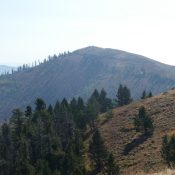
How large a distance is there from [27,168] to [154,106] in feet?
177

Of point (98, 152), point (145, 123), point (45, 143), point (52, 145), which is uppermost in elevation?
point (145, 123)

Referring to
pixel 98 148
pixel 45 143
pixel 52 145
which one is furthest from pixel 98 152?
pixel 45 143

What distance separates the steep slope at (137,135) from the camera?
3249 inches

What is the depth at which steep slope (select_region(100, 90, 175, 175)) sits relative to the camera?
82512 millimetres

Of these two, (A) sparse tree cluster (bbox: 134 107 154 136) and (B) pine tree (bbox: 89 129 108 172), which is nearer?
(B) pine tree (bbox: 89 129 108 172)

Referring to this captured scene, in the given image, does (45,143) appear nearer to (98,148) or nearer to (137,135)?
(98,148)

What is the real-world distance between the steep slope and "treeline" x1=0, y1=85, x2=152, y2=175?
414cm

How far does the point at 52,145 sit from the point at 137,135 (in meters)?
23.4

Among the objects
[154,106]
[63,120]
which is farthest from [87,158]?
[154,106]

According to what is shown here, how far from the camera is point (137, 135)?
4045 inches

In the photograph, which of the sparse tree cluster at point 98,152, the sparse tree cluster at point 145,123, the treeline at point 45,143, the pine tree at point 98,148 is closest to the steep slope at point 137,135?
the sparse tree cluster at point 145,123

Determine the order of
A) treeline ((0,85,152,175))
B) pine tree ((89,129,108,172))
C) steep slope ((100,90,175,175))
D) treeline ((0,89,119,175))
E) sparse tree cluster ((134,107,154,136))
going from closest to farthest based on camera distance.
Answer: treeline ((0,85,152,175)) < treeline ((0,89,119,175)) < steep slope ((100,90,175,175)) < pine tree ((89,129,108,172)) < sparse tree cluster ((134,107,154,136))

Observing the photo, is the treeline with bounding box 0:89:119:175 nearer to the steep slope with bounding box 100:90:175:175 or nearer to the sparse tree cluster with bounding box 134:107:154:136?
the steep slope with bounding box 100:90:175:175

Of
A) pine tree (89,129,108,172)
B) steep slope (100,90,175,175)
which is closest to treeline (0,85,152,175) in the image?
pine tree (89,129,108,172)
